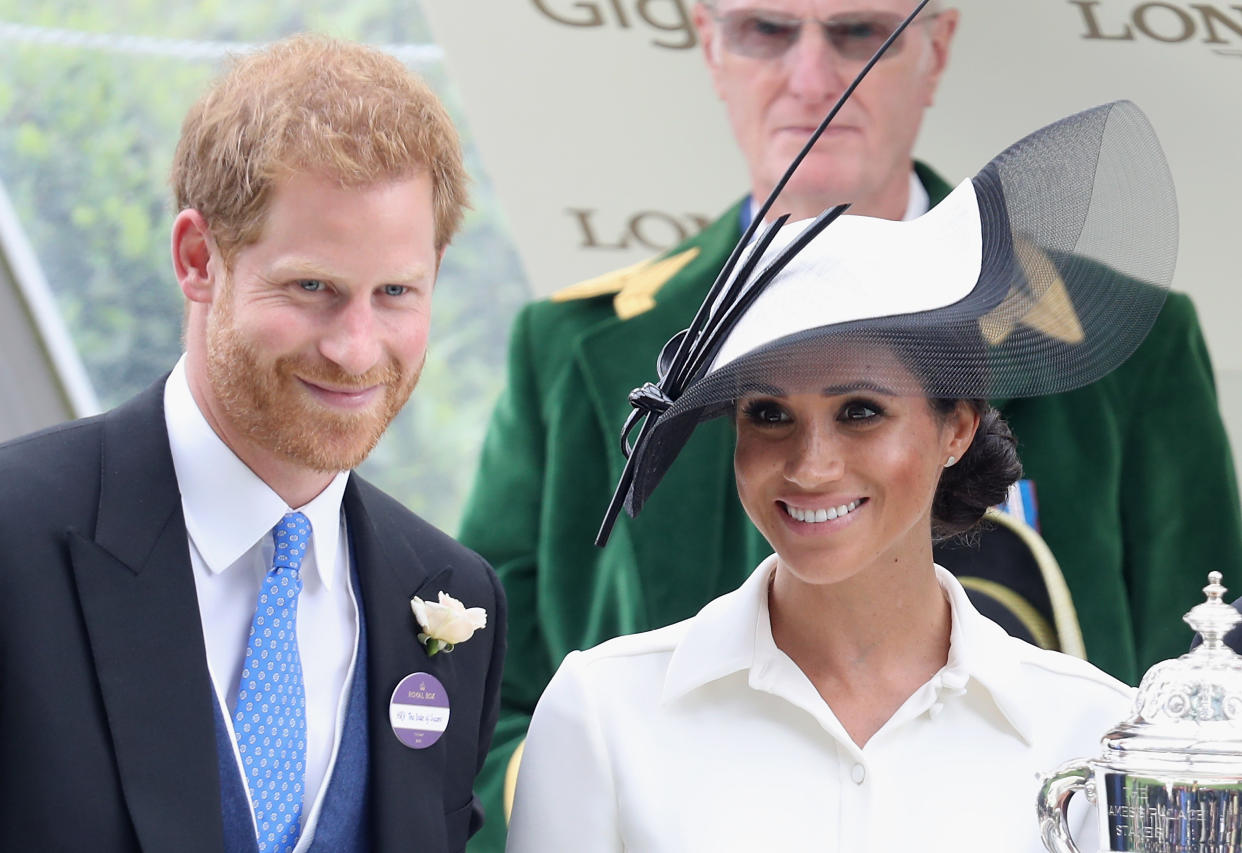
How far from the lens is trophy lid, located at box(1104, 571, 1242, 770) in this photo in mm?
1612

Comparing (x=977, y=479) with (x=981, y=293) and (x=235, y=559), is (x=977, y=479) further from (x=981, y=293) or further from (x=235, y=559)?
(x=235, y=559)

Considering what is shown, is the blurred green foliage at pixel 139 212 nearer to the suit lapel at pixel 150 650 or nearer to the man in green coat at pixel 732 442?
the man in green coat at pixel 732 442

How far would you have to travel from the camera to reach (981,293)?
1.87 meters

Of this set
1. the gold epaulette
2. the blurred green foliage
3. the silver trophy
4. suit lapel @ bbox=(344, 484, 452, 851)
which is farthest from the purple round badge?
the blurred green foliage

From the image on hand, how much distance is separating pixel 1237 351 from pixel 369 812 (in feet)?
6.12

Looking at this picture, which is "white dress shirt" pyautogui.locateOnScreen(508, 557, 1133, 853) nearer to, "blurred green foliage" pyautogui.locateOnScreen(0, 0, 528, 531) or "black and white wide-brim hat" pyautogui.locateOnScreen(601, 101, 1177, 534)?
"black and white wide-brim hat" pyautogui.locateOnScreen(601, 101, 1177, 534)

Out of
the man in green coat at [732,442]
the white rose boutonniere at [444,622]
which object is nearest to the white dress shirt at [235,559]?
the white rose boutonniere at [444,622]

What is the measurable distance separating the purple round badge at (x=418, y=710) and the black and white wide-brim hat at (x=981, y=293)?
36 centimetres

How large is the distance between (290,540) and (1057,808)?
A: 2.92ft

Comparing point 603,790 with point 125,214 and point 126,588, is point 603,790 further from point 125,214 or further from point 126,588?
point 125,214

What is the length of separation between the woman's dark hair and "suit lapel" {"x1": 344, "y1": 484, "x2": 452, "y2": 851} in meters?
0.65

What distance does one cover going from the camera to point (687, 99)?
3.43 metres

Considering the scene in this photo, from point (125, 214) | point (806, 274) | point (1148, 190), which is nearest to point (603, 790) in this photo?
point (806, 274)

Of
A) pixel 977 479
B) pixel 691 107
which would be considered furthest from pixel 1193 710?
pixel 691 107
